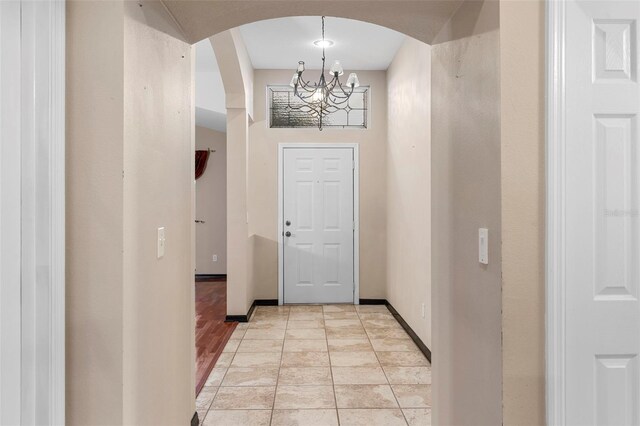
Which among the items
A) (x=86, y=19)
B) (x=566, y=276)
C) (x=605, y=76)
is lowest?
(x=566, y=276)

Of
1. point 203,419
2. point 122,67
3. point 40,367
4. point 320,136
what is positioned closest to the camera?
point 40,367

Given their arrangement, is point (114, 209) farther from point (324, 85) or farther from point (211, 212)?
point (211, 212)

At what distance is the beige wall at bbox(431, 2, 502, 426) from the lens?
4.74 ft

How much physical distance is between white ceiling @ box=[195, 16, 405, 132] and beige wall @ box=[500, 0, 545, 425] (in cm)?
281

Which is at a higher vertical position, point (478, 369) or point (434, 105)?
point (434, 105)

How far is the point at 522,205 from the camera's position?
4.55 feet

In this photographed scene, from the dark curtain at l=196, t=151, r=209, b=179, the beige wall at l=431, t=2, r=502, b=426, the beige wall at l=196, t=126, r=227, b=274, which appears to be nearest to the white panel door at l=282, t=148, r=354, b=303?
the beige wall at l=196, t=126, r=227, b=274

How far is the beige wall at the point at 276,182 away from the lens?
17.6 feet

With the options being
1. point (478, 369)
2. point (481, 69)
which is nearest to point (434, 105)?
point (481, 69)

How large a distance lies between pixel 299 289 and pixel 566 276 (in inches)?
168

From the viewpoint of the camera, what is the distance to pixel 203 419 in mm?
2500

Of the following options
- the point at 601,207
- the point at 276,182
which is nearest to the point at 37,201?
the point at 601,207

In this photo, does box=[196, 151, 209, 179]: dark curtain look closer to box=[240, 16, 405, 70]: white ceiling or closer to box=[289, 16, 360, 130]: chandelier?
box=[240, 16, 405, 70]: white ceiling

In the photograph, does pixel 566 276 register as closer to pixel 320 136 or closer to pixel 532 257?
pixel 532 257
